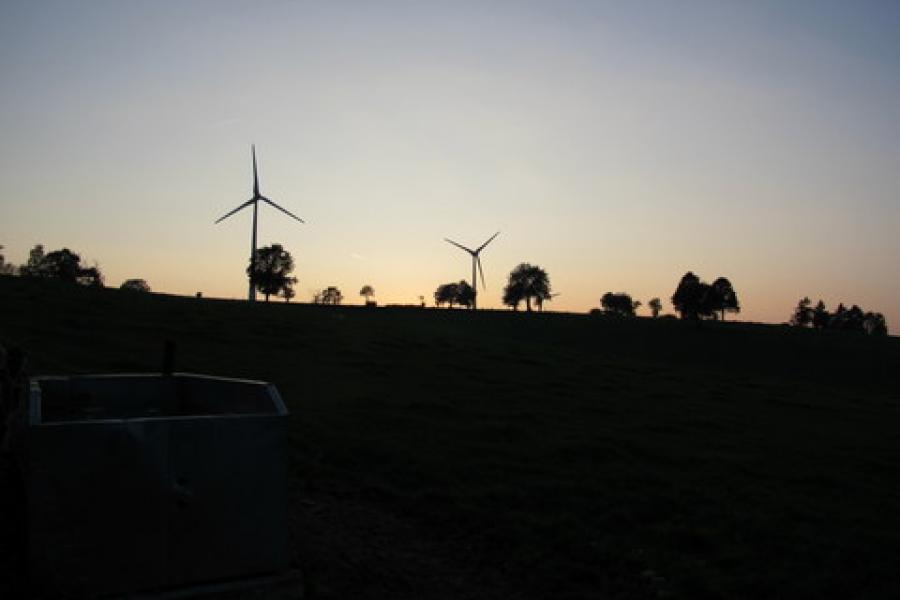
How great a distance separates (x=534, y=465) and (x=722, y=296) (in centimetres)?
9291

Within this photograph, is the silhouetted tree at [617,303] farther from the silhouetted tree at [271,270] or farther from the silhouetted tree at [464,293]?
the silhouetted tree at [271,270]

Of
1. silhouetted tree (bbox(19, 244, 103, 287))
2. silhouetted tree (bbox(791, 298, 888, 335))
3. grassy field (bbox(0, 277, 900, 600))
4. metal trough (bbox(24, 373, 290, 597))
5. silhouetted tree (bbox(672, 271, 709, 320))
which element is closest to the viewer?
metal trough (bbox(24, 373, 290, 597))

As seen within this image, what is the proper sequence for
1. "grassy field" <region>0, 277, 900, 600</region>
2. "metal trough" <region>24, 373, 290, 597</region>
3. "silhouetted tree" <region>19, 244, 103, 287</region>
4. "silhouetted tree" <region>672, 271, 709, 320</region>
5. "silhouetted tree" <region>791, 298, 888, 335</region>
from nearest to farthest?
"metal trough" <region>24, 373, 290, 597</region>
"grassy field" <region>0, 277, 900, 600</region>
"silhouetted tree" <region>672, 271, 709, 320</region>
"silhouetted tree" <region>19, 244, 103, 287</region>
"silhouetted tree" <region>791, 298, 888, 335</region>

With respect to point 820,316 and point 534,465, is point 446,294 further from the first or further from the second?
point 534,465

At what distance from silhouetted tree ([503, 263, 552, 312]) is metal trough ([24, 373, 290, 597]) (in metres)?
144

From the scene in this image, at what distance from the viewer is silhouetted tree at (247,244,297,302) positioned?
350 ft

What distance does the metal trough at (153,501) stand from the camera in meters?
6.86

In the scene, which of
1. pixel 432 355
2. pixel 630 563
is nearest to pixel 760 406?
pixel 432 355

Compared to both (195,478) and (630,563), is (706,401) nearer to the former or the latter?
(630,563)

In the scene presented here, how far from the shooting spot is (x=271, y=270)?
10725 cm

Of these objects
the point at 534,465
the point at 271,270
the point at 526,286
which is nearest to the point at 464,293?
the point at 526,286

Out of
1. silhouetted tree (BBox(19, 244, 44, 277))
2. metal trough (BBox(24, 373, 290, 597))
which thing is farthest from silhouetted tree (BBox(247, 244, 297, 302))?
metal trough (BBox(24, 373, 290, 597))

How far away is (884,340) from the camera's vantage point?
95312 millimetres

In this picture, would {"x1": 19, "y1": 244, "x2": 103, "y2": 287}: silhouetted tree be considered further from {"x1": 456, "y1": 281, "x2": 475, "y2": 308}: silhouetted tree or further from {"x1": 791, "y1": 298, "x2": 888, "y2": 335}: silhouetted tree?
{"x1": 791, "y1": 298, "x2": 888, "y2": 335}: silhouetted tree
